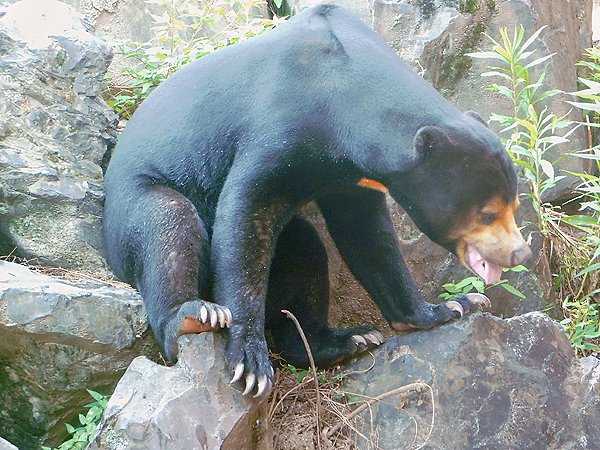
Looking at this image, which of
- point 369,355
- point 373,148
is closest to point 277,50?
point 373,148

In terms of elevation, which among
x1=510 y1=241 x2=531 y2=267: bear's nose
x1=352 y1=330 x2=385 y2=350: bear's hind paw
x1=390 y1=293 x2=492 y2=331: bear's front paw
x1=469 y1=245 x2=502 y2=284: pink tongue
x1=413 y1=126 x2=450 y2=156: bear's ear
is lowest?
x1=352 y1=330 x2=385 y2=350: bear's hind paw

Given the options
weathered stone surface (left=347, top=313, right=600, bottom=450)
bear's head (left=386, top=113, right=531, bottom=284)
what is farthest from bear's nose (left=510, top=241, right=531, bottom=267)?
weathered stone surface (left=347, top=313, right=600, bottom=450)

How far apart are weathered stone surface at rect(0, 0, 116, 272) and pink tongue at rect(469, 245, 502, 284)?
2.35m

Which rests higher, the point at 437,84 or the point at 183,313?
the point at 437,84

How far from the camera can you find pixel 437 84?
5.12 metres

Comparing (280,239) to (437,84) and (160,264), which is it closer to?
(160,264)

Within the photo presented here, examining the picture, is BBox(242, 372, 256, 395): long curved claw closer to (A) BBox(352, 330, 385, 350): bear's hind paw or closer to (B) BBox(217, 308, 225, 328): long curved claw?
(B) BBox(217, 308, 225, 328): long curved claw

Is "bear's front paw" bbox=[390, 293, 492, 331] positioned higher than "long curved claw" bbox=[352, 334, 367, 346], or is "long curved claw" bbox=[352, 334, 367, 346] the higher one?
"bear's front paw" bbox=[390, 293, 492, 331]

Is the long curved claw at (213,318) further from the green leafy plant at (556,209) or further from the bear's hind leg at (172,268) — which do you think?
the green leafy plant at (556,209)

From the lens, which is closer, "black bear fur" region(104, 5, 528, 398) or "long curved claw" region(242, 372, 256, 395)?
"long curved claw" region(242, 372, 256, 395)

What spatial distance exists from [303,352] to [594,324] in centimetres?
212

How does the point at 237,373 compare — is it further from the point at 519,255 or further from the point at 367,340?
the point at 519,255

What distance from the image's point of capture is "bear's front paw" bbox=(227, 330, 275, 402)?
2908 mm

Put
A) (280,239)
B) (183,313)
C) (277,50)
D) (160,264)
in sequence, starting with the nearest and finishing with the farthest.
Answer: (183,313) < (160,264) < (277,50) < (280,239)
